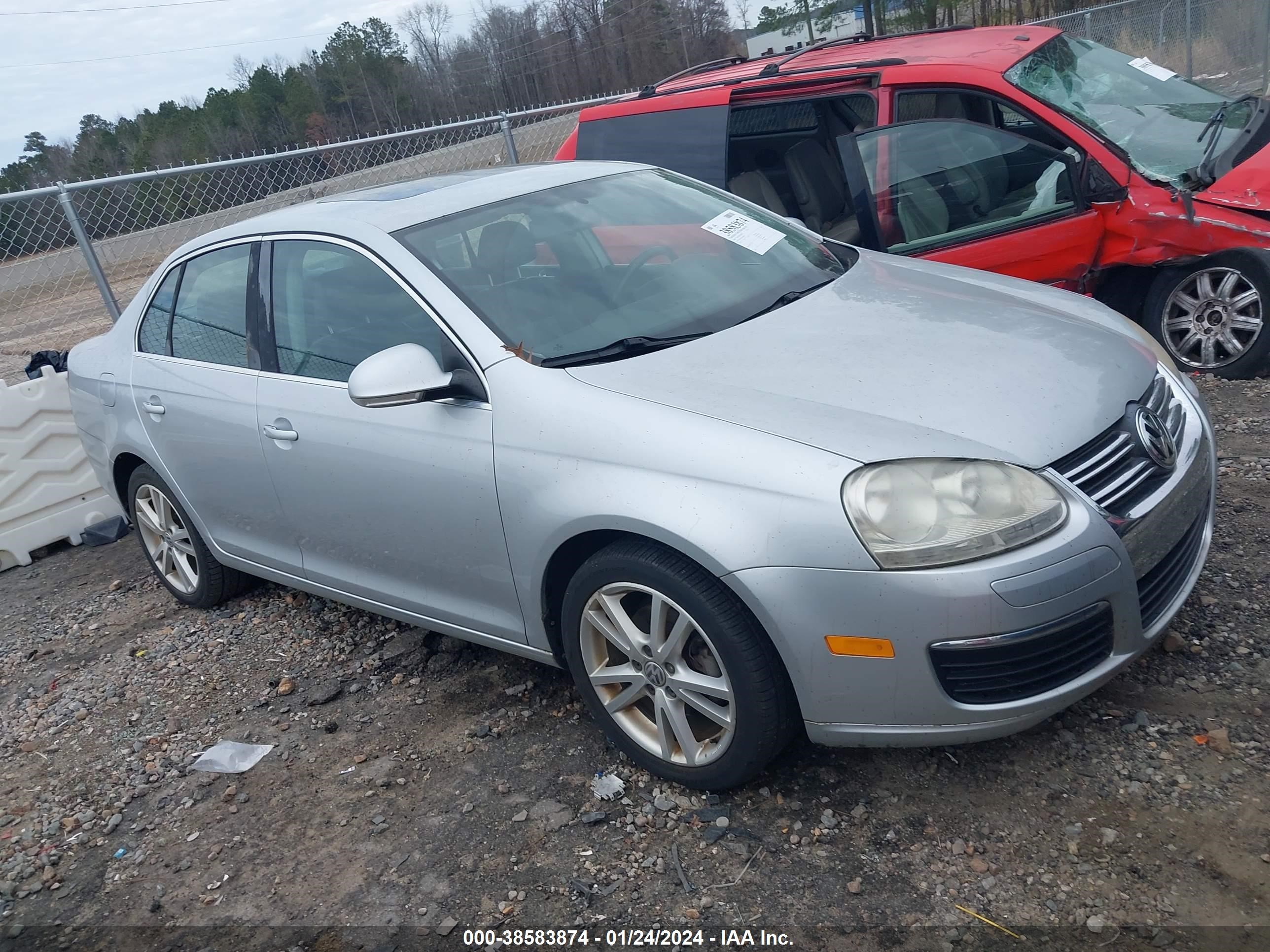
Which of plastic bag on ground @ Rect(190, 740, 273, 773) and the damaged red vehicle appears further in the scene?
the damaged red vehicle

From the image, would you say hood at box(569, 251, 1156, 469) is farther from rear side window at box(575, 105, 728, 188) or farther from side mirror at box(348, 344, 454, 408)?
rear side window at box(575, 105, 728, 188)

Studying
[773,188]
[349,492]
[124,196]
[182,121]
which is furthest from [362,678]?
[182,121]

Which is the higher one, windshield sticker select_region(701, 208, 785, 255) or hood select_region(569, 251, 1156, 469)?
windshield sticker select_region(701, 208, 785, 255)

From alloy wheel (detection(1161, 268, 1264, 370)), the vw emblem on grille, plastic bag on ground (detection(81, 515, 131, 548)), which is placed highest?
the vw emblem on grille

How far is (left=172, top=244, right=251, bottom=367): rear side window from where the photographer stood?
386 centimetres

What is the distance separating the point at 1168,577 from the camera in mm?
2643

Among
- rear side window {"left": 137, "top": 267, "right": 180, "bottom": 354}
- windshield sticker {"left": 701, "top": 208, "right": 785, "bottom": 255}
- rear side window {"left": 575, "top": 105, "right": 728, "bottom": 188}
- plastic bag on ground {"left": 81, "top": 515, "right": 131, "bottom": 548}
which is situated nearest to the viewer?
windshield sticker {"left": 701, "top": 208, "right": 785, "bottom": 255}

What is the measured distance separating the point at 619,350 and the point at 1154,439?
57.4 inches

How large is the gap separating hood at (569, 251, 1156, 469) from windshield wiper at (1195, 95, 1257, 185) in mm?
1990

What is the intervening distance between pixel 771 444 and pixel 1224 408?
3245 millimetres

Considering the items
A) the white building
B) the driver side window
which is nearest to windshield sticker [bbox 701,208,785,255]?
the driver side window

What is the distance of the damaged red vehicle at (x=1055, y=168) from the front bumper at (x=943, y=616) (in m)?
2.71

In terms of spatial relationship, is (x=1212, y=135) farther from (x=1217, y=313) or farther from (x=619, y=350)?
(x=619, y=350)

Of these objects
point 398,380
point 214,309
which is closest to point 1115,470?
point 398,380
